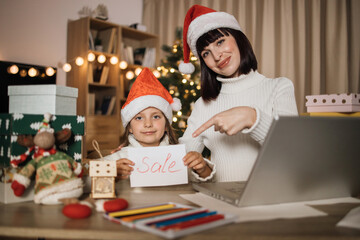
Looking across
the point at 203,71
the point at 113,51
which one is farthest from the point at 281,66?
the point at 203,71

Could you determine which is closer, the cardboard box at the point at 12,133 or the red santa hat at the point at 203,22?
the cardboard box at the point at 12,133

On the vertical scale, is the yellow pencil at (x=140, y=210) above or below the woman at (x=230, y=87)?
below

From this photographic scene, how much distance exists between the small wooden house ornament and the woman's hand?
239mm

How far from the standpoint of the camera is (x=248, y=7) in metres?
3.89

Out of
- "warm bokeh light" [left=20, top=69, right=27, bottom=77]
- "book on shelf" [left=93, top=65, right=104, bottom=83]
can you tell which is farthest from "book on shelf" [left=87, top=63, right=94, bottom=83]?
"warm bokeh light" [left=20, top=69, right=27, bottom=77]

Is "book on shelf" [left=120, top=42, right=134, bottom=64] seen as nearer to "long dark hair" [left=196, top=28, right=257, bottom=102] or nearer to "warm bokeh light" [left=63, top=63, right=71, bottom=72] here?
"warm bokeh light" [left=63, top=63, right=71, bottom=72]

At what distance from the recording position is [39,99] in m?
0.85

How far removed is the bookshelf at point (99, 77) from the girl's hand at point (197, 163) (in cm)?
249

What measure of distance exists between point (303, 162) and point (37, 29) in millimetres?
3300

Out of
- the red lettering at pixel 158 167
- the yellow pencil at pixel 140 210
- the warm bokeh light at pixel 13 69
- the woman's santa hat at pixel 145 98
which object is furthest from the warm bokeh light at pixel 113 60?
the yellow pencil at pixel 140 210

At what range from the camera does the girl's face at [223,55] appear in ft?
4.05

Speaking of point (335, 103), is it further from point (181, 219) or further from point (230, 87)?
point (181, 219)

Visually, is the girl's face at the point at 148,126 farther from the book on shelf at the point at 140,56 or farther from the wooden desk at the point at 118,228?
the book on shelf at the point at 140,56

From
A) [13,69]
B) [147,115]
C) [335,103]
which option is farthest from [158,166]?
[13,69]
